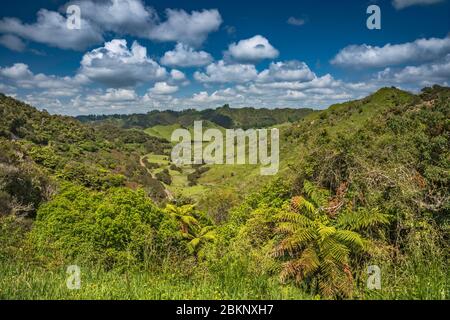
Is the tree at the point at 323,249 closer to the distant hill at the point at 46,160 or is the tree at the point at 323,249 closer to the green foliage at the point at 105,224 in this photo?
the green foliage at the point at 105,224

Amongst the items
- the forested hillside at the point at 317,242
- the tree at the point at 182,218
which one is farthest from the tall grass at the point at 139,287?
the tree at the point at 182,218

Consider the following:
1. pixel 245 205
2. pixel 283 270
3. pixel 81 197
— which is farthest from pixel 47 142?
pixel 283 270

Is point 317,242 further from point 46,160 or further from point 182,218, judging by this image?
point 46,160

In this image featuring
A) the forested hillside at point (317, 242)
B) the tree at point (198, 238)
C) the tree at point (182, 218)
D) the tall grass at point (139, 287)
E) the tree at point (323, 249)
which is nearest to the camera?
the tall grass at point (139, 287)

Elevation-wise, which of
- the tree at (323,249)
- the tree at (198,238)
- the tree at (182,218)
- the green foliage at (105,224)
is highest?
the tree at (323,249)

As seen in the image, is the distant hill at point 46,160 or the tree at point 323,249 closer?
the tree at point 323,249

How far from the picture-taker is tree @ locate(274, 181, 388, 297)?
533 cm

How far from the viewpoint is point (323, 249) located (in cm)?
596

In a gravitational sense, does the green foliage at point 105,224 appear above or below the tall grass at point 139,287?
below

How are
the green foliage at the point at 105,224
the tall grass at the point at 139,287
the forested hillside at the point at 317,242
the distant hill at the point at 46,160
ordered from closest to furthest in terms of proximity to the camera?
the tall grass at the point at 139,287
the forested hillside at the point at 317,242
the green foliage at the point at 105,224
the distant hill at the point at 46,160

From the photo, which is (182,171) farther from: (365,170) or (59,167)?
(365,170)

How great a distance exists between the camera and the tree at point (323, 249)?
5.33 m

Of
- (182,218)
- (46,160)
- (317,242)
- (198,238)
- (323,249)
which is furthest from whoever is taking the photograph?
(46,160)

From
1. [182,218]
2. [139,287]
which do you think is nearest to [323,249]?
[139,287]
